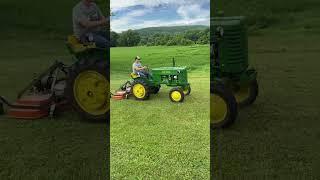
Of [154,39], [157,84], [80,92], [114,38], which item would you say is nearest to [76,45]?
[80,92]

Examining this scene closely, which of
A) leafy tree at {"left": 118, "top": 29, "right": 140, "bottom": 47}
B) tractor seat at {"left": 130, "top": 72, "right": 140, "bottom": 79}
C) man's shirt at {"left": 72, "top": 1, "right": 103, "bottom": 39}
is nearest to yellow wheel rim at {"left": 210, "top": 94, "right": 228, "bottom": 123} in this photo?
tractor seat at {"left": 130, "top": 72, "right": 140, "bottom": 79}

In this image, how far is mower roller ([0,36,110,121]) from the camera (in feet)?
14.3

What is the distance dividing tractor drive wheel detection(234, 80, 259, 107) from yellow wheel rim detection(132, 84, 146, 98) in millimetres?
1057

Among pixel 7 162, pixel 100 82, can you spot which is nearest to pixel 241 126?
pixel 100 82

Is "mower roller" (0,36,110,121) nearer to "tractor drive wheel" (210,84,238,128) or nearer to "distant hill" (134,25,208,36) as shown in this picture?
"tractor drive wheel" (210,84,238,128)

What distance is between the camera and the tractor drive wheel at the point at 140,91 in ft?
15.9

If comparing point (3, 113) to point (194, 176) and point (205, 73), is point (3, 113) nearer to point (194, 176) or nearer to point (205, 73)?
point (205, 73)

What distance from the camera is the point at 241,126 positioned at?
13.8 ft

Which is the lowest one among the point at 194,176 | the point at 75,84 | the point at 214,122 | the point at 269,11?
the point at 194,176

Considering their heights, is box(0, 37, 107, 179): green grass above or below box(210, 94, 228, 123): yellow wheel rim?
below

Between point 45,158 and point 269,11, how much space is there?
854 cm

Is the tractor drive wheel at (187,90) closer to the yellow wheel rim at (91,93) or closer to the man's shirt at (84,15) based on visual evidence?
the yellow wheel rim at (91,93)

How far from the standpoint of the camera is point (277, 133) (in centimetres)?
398

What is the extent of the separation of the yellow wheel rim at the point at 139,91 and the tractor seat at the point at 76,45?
2.42ft
